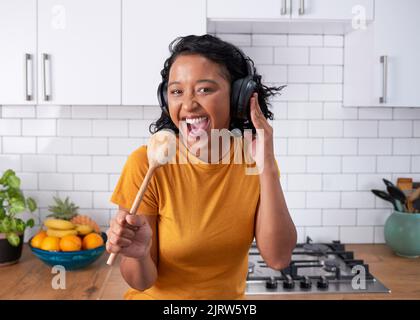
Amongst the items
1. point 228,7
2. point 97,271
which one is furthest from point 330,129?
point 97,271

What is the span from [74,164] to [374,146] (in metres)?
1.54

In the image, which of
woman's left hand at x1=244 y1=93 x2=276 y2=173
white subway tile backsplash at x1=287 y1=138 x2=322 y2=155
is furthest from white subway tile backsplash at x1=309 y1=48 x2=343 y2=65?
woman's left hand at x1=244 y1=93 x2=276 y2=173

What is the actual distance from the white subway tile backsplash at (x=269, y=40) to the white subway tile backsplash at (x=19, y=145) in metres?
1.22

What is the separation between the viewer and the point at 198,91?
1.13 metres

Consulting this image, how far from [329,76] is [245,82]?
1348 millimetres

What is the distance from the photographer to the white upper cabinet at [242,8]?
2.00 metres

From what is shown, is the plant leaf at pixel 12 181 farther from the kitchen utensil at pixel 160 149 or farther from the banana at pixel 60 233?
the kitchen utensil at pixel 160 149

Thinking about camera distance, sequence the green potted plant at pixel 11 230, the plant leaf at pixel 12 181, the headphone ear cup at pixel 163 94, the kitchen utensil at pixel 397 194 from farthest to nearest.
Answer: the kitchen utensil at pixel 397 194 → the plant leaf at pixel 12 181 → the green potted plant at pixel 11 230 → the headphone ear cup at pixel 163 94

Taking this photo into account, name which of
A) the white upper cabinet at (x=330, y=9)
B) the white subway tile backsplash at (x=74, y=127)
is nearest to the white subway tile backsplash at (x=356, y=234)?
the white upper cabinet at (x=330, y=9)

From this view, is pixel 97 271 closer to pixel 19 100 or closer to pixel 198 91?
pixel 19 100

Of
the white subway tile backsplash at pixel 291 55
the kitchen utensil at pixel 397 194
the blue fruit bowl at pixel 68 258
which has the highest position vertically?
the white subway tile backsplash at pixel 291 55

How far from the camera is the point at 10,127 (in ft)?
7.77

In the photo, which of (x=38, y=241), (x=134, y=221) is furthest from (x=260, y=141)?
(x=38, y=241)
